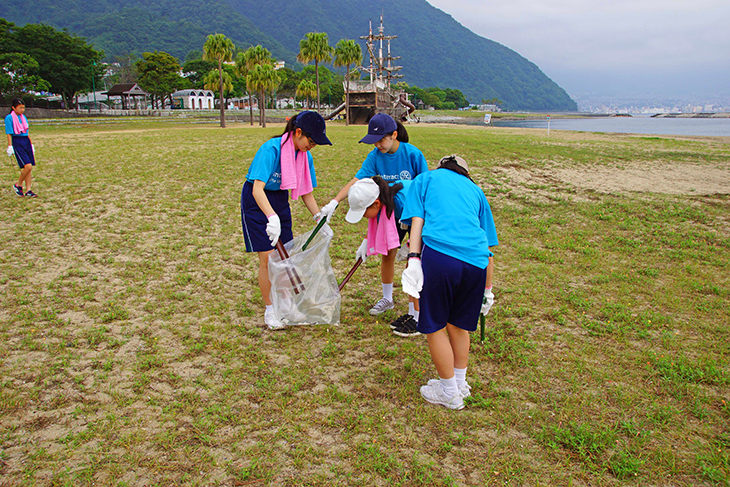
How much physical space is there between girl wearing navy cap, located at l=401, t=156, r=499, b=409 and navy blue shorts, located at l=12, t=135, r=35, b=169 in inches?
355

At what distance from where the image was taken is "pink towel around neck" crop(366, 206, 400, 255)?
3.96m

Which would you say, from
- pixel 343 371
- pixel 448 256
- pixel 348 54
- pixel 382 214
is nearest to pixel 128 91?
pixel 348 54

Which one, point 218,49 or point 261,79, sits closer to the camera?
point 218,49

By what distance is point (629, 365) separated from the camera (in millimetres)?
3627

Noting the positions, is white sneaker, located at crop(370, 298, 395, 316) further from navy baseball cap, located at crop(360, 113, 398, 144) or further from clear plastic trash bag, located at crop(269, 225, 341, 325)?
navy baseball cap, located at crop(360, 113, 398, 144)

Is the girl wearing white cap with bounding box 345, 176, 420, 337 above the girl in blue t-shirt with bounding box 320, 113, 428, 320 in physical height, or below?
below

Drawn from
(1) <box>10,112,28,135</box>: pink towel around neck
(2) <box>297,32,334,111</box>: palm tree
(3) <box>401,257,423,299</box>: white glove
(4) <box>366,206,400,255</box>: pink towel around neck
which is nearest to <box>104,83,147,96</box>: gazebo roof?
(2) <box>297,32,334,111</box>: palm tree

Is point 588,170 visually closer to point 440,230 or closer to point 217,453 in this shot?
point 440,230

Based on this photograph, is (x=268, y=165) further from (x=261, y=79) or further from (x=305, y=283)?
(x=261, y=79)

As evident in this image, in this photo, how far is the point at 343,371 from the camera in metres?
3.56

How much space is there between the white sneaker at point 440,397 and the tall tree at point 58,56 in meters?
64.2

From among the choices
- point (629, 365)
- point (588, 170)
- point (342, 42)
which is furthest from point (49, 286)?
point (342, 42)

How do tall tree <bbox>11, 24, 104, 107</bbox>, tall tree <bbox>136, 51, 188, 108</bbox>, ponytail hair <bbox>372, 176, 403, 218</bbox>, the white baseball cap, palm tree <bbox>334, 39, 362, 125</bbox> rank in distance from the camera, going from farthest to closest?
1. tall tree <bbox>136, 51, 188, 108</bbox>
2. palm tree <bbox>334, 39, 362, 125</bbox>
3. tall tree <bbox>11, 24, 104, 107</bbox>
4. ponytail hair <bbox>372, 176, 403, 218</bbox>
5. the white baseball cap

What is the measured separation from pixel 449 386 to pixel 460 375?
15 cm
